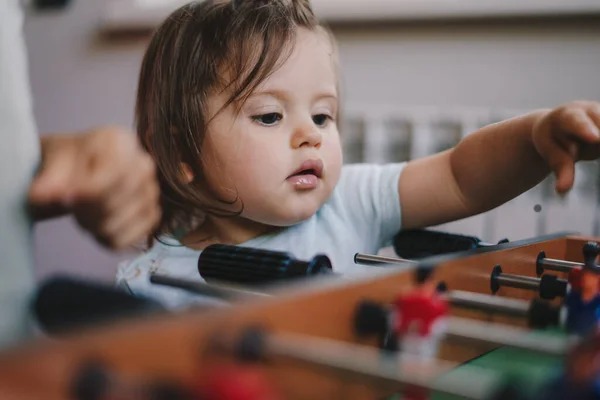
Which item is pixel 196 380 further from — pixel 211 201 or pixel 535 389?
pixel 211 201

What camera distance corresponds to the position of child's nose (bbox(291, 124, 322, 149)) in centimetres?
85

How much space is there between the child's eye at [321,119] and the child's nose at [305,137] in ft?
0.14

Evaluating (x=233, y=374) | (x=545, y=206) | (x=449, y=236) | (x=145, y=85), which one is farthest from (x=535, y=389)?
(x=545, y=206)

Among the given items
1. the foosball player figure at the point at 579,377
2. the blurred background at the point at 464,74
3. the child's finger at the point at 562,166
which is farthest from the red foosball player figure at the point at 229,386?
the blurred background at the point at 464,74

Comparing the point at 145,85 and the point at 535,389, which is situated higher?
the point at 145,85

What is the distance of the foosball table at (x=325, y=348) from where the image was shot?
11.1 inches

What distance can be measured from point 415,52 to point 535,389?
4.20ft

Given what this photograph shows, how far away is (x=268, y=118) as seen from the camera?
0.87 meters

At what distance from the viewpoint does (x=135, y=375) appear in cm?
30

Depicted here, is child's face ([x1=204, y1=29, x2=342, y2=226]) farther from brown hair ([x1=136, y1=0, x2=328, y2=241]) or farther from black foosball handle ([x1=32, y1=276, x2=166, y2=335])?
black foosball handle ([x1=32, y1=276, x2=166, y2=335])

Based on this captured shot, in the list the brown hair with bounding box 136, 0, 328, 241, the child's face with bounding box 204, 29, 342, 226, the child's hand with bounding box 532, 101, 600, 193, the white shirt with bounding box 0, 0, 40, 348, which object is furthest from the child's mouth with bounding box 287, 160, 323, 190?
the white shirt with bounding box 0, 0, 40, 348

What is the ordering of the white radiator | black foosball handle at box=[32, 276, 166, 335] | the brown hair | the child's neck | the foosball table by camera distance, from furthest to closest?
1. the white radiator
2. the child's neck
3. the brown hair
4. black foosball handle at box=[32, 276, 166, 335]
5. the foosball table

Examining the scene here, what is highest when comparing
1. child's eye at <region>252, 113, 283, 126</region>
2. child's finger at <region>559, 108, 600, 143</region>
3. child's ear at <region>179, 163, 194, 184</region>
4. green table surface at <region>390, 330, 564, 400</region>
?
child's finger at <region>559, 108, 600, 143</region>

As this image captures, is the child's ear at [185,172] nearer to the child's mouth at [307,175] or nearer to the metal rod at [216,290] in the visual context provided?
the child's mouth at [307,175]
